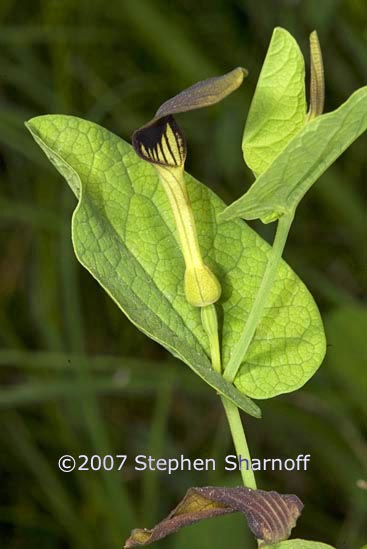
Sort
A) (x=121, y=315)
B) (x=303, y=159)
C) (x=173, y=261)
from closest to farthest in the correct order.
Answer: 1. (x=303, y=159)
2. (x=173, y=261)
3. (x=121, y=315)

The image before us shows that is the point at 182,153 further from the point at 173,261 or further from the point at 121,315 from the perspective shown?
the point at 121,315

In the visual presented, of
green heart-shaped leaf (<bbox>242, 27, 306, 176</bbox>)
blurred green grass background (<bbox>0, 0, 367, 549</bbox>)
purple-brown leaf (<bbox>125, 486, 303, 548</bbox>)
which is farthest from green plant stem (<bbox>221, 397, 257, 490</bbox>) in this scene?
blurred green grass background (<bbox>0, 0, 367, 549</bbox>)

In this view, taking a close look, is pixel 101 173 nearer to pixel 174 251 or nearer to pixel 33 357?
pixel 174 251

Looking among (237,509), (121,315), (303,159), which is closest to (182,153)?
(303,159)

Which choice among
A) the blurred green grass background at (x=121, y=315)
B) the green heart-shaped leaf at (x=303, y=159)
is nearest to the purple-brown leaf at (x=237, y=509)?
the green heart-shaped leaf at (x=303, y=159)

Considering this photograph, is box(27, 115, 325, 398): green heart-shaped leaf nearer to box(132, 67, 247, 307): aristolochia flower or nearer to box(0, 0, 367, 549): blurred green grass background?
box(132, 67, 247, 307): aristolochia flower

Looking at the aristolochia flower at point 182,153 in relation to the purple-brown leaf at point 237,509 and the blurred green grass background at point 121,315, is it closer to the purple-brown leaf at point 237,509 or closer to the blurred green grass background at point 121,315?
the purple-brown leaf at point 237,509

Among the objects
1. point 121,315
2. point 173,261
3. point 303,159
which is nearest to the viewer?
point 303,159
